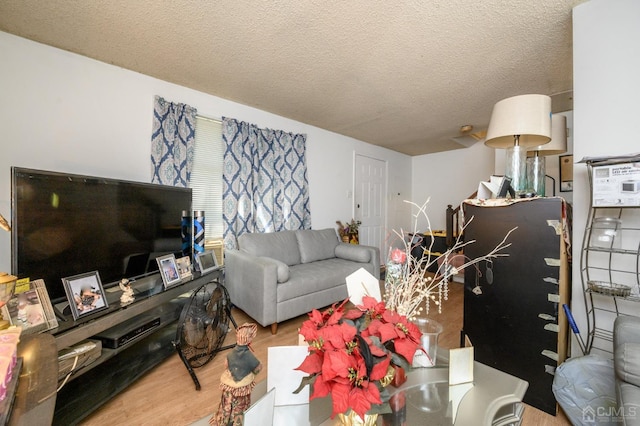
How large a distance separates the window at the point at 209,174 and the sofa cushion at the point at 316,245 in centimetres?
98

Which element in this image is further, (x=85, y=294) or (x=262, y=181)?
(x=262, y=181)

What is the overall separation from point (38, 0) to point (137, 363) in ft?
7.40

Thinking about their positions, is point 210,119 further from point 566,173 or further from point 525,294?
point 566,173

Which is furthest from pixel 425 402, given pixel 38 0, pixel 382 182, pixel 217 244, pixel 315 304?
pixel 382 182

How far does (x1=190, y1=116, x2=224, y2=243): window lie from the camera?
271cm

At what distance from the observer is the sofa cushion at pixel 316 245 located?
10.3ft

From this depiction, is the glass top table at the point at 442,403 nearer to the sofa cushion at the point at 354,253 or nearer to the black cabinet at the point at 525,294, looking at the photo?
the black cabinet at the point at 525,294

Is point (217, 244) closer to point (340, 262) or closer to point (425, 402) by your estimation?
point (340, 262)

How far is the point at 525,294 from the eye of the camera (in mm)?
1447

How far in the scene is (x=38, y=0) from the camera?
4.73 feet

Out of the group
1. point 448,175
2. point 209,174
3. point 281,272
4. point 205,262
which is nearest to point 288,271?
point 281,272

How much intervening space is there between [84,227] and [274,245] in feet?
5.44
